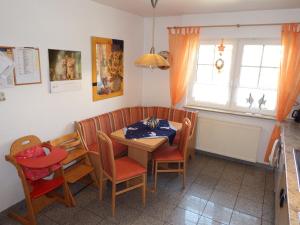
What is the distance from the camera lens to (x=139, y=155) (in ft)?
9.00

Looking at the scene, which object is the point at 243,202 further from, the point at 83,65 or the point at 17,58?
the point at 17,58

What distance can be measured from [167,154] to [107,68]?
159 centimetres

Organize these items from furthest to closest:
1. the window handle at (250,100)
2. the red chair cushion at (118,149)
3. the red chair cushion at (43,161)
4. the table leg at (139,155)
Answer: the window handle at (250,100) → the red chair cushion at (118,149) → the table leg at (139,155) → the red chair cushion at (43,161)

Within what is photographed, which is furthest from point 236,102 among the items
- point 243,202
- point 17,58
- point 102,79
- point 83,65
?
point 17,58

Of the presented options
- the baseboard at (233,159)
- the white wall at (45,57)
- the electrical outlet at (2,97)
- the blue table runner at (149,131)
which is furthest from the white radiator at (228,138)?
the electrical outlet at (2,97)

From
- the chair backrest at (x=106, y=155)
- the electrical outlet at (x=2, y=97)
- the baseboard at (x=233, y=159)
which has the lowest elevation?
the baseboard at (x=233, y=159)

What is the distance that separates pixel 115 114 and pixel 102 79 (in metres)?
0.60

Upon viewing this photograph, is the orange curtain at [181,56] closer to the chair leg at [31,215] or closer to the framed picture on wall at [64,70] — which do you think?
the framed picture on wall at [64,70]

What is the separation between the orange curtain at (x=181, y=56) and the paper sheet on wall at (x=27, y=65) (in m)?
2.17

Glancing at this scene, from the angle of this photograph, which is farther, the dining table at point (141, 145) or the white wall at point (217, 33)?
the white wall at point (217, 33)

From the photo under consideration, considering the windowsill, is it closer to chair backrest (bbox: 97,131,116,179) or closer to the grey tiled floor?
the grey tiled floor

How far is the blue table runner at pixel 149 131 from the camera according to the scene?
2.81 meters

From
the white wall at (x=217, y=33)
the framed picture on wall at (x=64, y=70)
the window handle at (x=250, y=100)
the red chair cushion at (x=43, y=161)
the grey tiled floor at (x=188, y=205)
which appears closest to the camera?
the red chair cushion at (x=43, y=161)

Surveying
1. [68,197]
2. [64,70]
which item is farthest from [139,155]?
[64,70]
